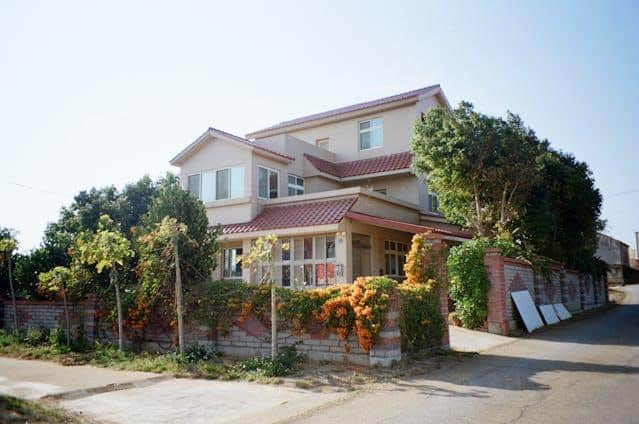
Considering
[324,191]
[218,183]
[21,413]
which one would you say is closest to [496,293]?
[324,191]

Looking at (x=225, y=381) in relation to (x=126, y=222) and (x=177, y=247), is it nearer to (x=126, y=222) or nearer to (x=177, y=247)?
(x=177, y=247)

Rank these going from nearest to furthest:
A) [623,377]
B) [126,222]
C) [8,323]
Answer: [623,377] → [8,323] → [126,222]

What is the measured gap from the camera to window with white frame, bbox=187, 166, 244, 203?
64.7 ft

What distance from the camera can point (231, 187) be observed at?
19.9 meters

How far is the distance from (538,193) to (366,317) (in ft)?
49.6

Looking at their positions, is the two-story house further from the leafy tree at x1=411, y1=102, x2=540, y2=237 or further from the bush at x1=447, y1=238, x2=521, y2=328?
the leafy tree at x1=411, y1=102, x2=540, y2=237

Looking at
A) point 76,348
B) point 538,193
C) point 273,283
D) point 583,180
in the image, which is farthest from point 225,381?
point 583,180

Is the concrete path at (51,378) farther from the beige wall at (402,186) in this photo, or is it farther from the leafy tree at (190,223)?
the beige wall at (402,186)

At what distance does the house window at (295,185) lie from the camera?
21.6m

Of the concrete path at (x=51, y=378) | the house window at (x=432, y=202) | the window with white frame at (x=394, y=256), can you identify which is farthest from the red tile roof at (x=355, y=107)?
the concrete path at (x=51, y=378)

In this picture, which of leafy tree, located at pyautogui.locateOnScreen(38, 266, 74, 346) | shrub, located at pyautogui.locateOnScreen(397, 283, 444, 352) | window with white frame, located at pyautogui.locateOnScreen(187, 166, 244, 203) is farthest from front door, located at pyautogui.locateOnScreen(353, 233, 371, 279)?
leafy tree, located at pyautogui.locateOnScreen(38, 266, 74, 346)

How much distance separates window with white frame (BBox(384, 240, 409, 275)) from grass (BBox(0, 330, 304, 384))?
395 inches

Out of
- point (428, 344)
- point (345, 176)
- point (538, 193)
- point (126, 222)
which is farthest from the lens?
point (345, 176)

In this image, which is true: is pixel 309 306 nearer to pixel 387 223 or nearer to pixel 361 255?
pixel 387 223
